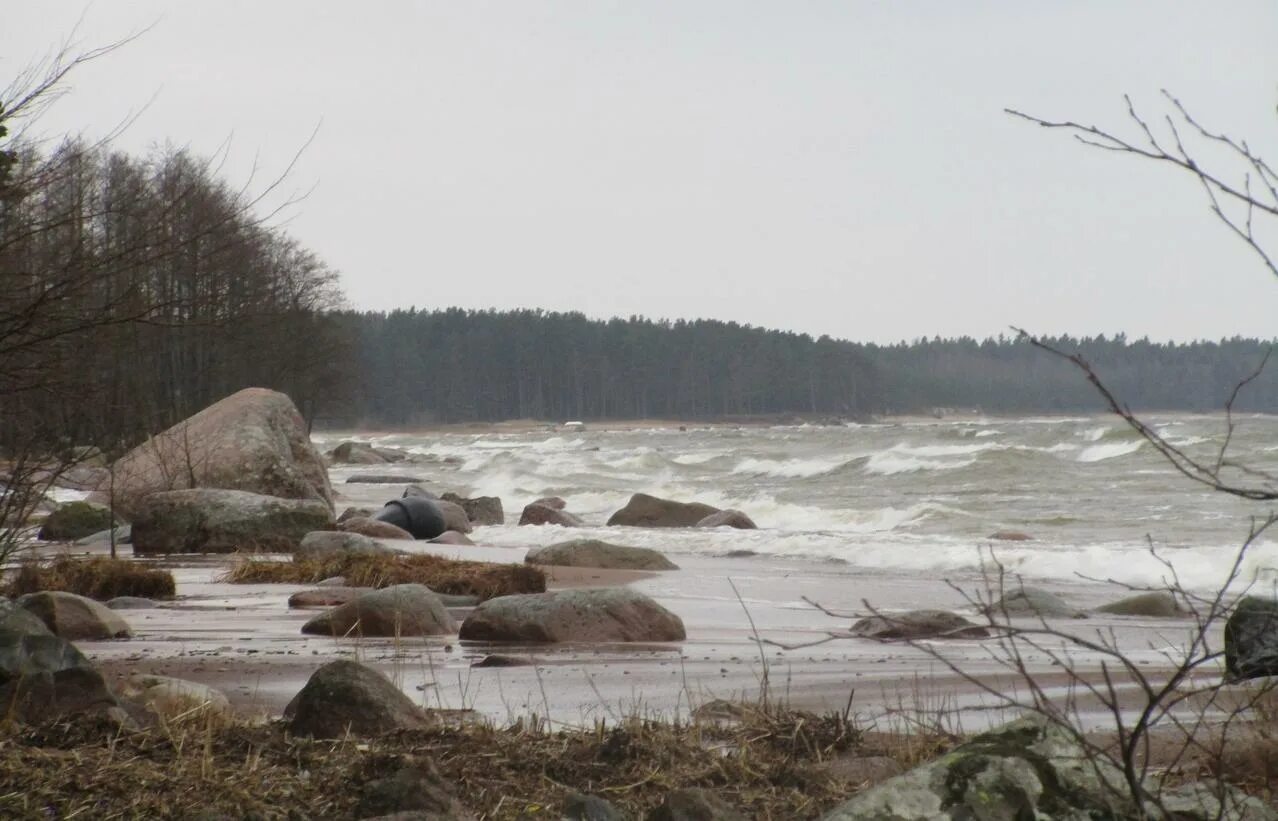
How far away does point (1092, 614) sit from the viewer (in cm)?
1067

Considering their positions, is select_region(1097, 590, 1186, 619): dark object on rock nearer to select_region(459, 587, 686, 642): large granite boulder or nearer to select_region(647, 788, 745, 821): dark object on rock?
select_region(459, 587, 686, 642): large granite boulder

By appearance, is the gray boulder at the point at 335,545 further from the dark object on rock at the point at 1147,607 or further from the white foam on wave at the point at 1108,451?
the white foam on wave at the point at 1108,451

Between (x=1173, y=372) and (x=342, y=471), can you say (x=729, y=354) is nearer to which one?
(x=1173, y=372)

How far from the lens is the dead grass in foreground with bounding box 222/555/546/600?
1062cm

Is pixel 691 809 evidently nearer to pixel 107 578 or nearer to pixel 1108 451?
pixel 107 578

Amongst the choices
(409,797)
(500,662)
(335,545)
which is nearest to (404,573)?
(335,545)

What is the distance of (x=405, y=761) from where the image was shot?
13.0 feet

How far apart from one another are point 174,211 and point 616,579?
869cm

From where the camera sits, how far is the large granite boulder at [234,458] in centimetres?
1919

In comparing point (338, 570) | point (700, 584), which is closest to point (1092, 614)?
point (700, 584)

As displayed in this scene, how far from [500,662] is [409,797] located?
3.42m

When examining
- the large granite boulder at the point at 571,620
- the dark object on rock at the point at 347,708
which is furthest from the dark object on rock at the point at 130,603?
the dark object on rock at the point at 347,708

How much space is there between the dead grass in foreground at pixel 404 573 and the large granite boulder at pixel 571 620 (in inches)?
85.3

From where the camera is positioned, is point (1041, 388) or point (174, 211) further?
point (1041, 388)
